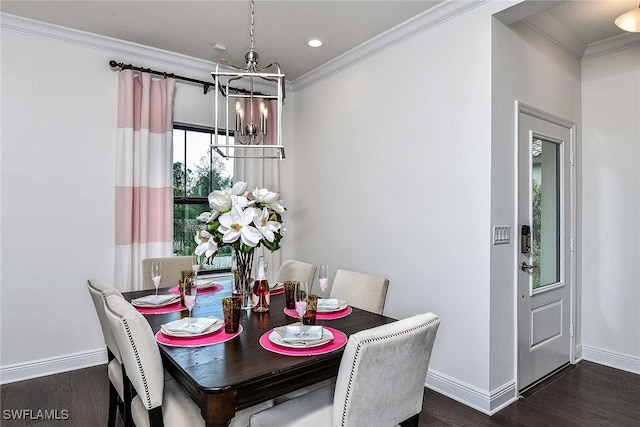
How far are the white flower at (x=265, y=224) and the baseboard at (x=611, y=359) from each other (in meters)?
3.13

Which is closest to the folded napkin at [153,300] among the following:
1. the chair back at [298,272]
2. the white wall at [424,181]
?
the chair back at [298,272]

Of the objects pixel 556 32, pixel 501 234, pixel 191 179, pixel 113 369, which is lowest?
pixel 113 369

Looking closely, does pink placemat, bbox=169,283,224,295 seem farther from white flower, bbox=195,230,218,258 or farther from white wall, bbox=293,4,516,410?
white wall, bbox=293,4,516,410

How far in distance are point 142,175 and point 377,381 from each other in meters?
2.84

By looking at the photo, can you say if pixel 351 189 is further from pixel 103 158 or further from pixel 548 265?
pixel 103 158

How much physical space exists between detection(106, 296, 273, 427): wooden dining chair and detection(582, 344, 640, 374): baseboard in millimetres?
3219

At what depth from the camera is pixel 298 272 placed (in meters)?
2.85

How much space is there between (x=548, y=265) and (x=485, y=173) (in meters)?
1.17

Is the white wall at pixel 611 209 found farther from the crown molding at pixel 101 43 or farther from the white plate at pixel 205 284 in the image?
the crown molding at pixel 101 43

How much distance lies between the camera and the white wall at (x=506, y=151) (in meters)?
2.46

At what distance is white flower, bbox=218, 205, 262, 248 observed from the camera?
1834 mm

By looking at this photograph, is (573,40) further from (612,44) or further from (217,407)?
(217,407)

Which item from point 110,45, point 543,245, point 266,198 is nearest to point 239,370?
point 266,198

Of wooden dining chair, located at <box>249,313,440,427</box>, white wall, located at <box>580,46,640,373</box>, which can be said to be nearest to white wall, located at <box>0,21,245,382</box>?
wooden dining chair, located at <box>249,313,440,427</box>
